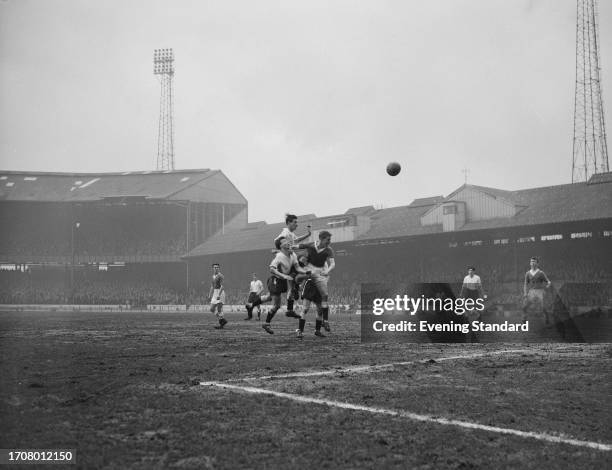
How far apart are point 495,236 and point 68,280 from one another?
39910mm

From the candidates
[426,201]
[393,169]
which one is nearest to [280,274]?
[393,169]

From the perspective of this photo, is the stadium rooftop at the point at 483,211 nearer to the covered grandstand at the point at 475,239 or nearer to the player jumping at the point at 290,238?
the covered grandstand at the point at 475,239

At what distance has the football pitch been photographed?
157 inches

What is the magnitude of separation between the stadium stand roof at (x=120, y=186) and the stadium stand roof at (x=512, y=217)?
9.80 metres

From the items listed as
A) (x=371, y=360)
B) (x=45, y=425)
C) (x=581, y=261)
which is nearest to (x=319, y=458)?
(x=45, y=425)

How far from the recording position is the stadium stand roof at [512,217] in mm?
33906

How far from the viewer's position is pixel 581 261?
1312 inches

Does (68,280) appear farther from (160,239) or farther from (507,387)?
(507,387)

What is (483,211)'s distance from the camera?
130 feet

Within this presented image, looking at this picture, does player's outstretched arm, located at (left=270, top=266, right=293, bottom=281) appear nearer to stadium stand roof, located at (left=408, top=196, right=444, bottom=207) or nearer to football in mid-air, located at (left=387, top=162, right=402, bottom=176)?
football in mid-air, located at (left=387, top=162, right=402, bottom=176)

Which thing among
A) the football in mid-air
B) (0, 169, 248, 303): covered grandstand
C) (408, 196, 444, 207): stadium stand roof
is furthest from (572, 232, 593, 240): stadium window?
(0, 169, 248, 303): covered grandstand

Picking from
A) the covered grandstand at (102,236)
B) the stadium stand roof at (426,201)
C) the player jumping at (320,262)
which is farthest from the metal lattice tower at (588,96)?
the covered grandstand at (102,236)

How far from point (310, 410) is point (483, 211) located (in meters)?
36.1

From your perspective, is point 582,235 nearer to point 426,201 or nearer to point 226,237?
point 426,201
